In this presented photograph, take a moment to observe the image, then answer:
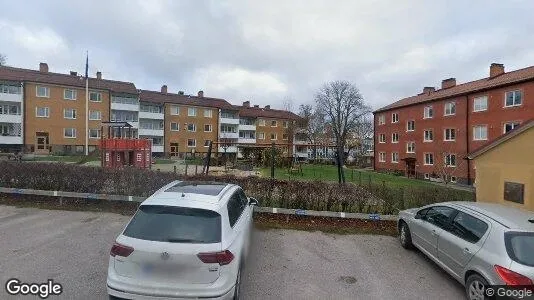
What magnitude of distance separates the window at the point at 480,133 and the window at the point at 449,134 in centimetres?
242

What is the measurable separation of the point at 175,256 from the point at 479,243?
14.7 feet

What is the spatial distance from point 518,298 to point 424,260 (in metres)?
2.50

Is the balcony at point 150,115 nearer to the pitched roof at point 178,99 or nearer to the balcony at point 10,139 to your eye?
the pitched roof at point 178,99

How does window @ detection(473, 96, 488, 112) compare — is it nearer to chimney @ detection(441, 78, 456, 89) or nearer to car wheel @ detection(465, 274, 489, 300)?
chimney @ detection(441, 78, 456, 89)

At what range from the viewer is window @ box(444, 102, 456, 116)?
33344 mm

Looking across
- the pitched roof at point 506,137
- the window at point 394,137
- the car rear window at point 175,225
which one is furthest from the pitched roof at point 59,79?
the car rear window at point 175,225

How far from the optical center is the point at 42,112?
42.6 metres

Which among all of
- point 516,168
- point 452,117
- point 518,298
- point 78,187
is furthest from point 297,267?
point 452,117

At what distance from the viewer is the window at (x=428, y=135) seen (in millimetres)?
36134

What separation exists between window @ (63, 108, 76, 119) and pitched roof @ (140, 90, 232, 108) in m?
9.63

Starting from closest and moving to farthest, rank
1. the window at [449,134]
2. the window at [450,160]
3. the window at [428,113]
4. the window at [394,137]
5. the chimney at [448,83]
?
the window at [450,160], the window at [449,134], the window at [428,113], the chimney at [448,83], the window at [394,137]

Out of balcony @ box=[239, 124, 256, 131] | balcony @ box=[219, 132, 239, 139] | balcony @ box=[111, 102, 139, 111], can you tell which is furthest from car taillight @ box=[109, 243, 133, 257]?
balcony @ box=[239, 124, 256, 131]

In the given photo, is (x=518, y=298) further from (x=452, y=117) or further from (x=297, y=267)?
(x=452, y=117)

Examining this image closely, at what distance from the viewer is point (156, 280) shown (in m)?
3.79
